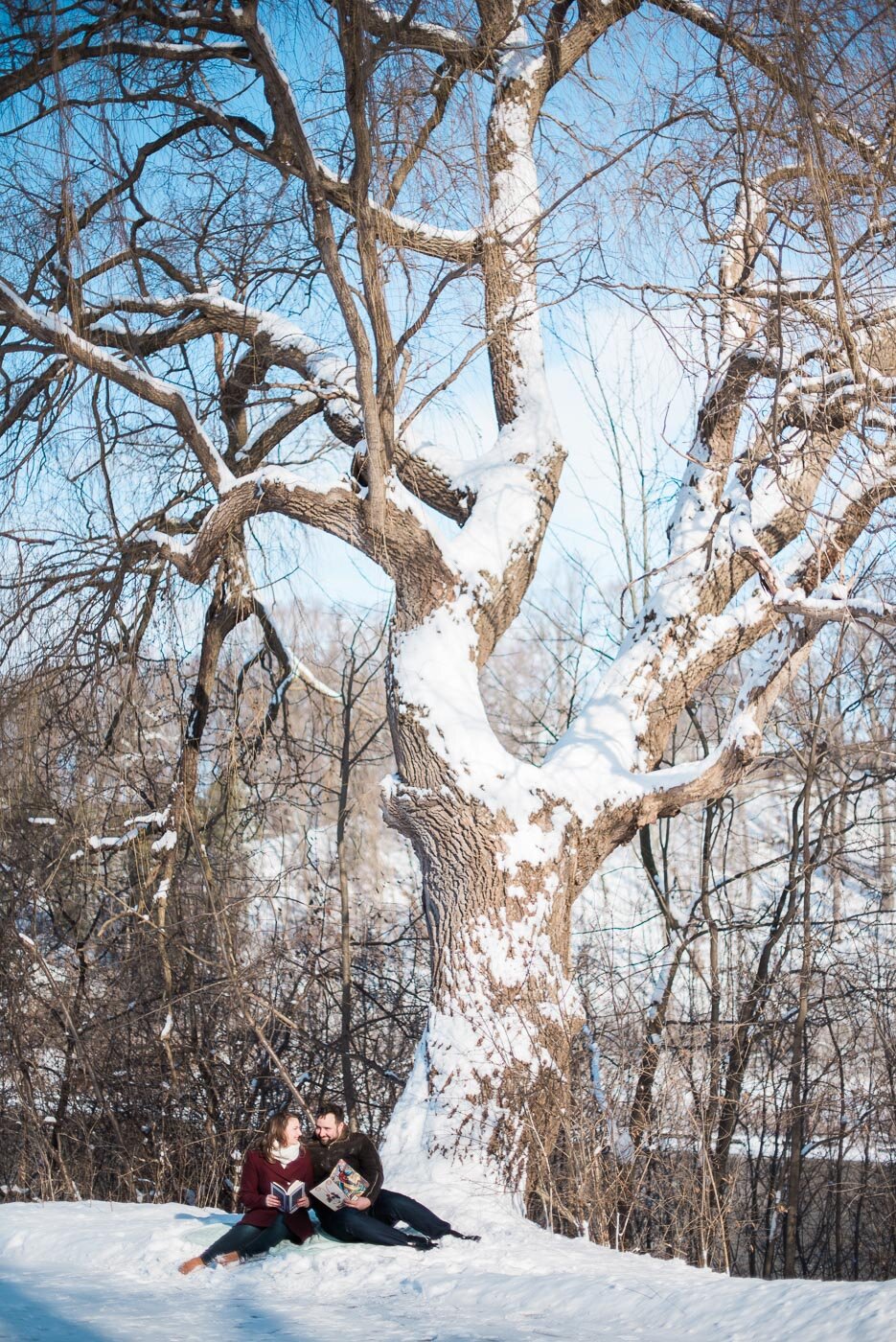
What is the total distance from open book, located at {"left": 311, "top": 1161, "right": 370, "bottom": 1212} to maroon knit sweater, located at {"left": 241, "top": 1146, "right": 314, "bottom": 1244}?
0.49 feet

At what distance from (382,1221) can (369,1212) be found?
0.26ft

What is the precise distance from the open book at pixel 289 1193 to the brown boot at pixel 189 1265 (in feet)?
1.42

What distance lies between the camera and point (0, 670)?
24.8 ft

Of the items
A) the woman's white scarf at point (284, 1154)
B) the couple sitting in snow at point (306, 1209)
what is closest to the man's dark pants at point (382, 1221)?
the couple sitting in snow at point (306, 1209)

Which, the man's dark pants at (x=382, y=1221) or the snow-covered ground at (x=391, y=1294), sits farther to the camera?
the man's dark pants at (x=382, y=1221)

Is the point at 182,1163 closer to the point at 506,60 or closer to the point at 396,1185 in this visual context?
the point at 396,1185

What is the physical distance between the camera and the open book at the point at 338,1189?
5371 millimetres

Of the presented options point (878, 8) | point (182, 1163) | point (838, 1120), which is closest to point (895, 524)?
point (878, 8)

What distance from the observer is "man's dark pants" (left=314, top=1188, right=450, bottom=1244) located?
527cm

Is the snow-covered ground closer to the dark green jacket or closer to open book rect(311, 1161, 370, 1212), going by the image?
open book rect(311, 1161, 370, 1212)

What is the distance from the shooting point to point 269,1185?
17.8 feet

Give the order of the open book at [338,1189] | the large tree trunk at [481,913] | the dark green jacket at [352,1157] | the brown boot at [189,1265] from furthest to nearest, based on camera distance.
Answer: the large tree trunk at [481,913]
the dark green jacket at [352,1157]
the open book at [338,1189]
the brown boot at [189,1265]

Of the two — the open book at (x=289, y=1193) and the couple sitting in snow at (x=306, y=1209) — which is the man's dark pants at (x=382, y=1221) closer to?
the couple sitting in snow at (x=306, y=1209)

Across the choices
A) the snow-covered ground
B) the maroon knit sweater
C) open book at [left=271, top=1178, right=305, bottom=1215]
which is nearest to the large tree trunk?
the snow-covered ground
